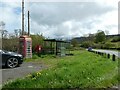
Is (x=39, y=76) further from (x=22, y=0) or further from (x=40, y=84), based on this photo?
(x=22, y=0)

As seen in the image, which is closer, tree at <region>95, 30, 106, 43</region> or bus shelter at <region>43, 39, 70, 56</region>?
bus shelter at <region>43, 39, 70, 56</region>

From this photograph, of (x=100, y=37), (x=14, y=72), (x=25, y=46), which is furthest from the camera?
(x=100, y=37)

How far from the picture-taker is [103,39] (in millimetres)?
122375

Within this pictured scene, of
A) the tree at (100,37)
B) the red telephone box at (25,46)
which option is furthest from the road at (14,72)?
the tree at (100,37)

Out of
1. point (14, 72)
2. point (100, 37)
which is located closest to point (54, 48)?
point (14, 72)

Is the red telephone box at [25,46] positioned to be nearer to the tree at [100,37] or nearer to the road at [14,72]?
the road at [14,72]

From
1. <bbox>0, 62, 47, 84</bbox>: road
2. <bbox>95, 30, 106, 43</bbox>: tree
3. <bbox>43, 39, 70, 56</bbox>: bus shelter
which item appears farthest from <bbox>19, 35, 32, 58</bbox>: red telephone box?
<bbox>95, 30, 106, 43</bbox>: tree

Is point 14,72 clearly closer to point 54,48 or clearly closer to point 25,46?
point 25,46

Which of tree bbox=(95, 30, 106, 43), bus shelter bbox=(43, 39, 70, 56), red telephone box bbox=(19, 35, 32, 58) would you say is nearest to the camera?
red telephone box bbox=(19, 35, 32, 58)

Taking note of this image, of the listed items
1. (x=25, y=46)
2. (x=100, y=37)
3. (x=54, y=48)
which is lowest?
(x=54, y=48)

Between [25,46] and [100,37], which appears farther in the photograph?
[100,37]

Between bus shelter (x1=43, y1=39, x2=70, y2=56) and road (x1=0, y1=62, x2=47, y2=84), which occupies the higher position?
bus shelter (x1=43, y1=39, x2=70, y2=56)

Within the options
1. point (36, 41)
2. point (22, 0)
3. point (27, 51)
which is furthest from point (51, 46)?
point (27, 51)

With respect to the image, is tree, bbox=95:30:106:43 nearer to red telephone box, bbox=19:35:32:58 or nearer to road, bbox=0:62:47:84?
Answer: red telephone box, bbox=19:35:32:58
